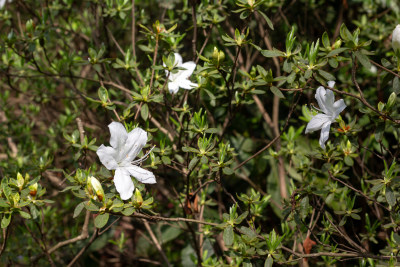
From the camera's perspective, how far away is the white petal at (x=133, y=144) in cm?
142

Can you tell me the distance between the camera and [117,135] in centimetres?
139

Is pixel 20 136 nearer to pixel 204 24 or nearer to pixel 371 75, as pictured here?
pixel 204 24

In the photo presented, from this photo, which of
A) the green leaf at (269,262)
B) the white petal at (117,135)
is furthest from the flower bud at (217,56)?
the green leaf at (269,262)

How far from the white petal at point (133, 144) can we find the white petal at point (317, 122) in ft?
1.80

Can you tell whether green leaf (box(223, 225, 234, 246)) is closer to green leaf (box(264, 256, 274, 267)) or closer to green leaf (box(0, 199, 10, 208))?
green leaf (box(264, 256, 274, 267))

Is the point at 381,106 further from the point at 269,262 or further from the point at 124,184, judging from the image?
the point at 124,184

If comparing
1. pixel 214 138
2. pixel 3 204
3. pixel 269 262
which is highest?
pixel 3 204

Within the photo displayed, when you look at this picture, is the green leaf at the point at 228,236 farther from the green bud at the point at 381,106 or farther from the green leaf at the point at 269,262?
the green bud at the point at 381,106

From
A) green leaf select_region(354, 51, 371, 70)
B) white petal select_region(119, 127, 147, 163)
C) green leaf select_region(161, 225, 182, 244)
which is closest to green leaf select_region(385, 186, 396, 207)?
green leaf select_region(354, 51, 371, 70)

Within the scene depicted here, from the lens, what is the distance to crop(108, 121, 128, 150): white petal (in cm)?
138

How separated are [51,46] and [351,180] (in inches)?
91.3

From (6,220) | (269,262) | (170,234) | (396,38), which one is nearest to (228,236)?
(269,262)

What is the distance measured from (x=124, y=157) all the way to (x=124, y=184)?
4.7 inches

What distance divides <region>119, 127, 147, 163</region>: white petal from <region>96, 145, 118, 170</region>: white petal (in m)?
0.03
